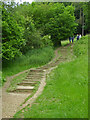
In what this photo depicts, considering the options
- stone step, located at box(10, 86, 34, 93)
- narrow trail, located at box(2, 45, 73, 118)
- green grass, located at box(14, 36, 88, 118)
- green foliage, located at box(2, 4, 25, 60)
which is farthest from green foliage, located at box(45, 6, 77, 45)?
stone step, located at box(10, 86, 34, 93)

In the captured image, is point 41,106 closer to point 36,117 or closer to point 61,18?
point 36,117

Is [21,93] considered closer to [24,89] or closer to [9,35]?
[24,89]

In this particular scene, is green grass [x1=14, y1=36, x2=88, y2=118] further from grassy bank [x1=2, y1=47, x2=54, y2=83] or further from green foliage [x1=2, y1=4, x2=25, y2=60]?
grassy bank [x1=2, y1=47, x2=54, y2=83]

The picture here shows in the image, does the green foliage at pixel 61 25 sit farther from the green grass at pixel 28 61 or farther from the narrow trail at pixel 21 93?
the narrow trail at pixel 21 93

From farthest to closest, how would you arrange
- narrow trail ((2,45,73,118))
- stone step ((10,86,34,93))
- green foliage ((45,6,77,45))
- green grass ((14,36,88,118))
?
green foliage ((45,6,77,45))
stone step ((10,86,34,93))
narrow trail ((2,45,73,118))
green grass ((14,36,88,118))

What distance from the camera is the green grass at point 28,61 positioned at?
27.6ft

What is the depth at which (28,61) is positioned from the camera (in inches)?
369

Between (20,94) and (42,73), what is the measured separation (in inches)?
84.3

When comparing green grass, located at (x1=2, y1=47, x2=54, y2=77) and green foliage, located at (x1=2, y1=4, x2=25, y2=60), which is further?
green grass, located at (x1=2, y1=47, x2=54, y2=77)

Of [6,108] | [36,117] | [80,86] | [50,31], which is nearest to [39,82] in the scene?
[80,86]

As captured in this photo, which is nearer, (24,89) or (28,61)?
(24,89)

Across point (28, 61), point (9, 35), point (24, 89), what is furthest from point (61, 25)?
point (24, 89)

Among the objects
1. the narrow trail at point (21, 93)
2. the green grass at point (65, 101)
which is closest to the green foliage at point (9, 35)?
the narrow trail at point (21, 93)

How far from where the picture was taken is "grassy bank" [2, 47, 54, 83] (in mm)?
8406
